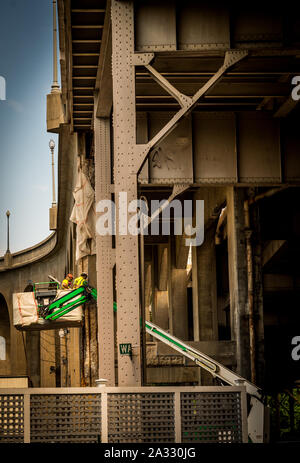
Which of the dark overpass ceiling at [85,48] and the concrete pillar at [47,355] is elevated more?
the dark overpass ceiling at [85,48]

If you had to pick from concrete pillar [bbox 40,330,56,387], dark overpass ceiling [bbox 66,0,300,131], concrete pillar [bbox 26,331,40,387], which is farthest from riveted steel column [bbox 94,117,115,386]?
concrete pillar [bbox 26,331,40,387]

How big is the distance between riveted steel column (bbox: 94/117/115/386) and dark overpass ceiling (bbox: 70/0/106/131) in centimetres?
219

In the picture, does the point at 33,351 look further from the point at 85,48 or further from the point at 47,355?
the point at 85,48

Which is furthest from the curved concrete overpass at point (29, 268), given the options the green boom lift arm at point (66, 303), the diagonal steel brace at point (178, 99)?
the diagonal steel brace at point (178, 99)

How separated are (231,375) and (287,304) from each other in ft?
65.9

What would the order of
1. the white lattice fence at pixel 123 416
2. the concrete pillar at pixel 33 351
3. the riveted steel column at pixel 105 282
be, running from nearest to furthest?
the white lattice fence at pixel 123 416
the riveted steel column at pixel 105 282
the concrete pillar at pixel 33 351

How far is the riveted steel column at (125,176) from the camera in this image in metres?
16.5

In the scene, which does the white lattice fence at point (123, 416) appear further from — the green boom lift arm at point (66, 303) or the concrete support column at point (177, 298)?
the concrete support column at point (177, 298)

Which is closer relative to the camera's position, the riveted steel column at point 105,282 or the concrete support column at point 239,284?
the riveted steel column at point 105,282

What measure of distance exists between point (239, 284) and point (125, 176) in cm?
1267

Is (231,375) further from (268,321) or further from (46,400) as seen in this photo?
(268,321)

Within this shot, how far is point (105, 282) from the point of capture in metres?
Answer: 24.4
